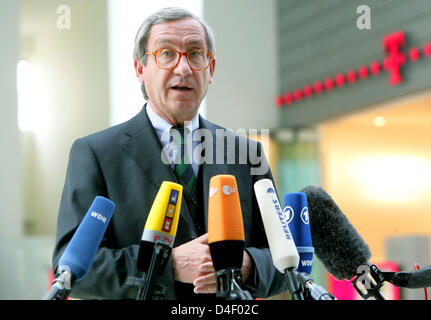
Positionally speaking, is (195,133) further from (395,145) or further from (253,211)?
(395,145)

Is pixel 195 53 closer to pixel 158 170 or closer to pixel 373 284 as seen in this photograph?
pixel 158 170

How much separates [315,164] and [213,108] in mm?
1037

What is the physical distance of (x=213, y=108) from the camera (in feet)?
3.41

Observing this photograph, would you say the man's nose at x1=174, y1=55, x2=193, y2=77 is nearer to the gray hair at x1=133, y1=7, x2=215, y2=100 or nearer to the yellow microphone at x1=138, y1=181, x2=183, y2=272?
the gray hair at x1=133, y1=7, x2=215, y2=100

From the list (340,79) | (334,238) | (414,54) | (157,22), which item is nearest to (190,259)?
(334,238)

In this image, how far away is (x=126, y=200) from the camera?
2.93 ft

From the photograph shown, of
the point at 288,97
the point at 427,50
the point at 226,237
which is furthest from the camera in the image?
the point at 427,50

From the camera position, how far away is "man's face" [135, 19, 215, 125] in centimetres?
90

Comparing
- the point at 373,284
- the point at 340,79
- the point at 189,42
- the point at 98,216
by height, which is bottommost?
the point at 373,284

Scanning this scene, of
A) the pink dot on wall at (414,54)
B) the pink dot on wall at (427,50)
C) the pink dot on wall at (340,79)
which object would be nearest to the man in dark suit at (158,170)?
the pink dot on wall at (340,79)

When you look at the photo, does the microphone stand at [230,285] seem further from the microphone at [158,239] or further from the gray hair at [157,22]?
the gray hair at [157,22]

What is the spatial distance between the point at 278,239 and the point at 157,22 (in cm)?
39
